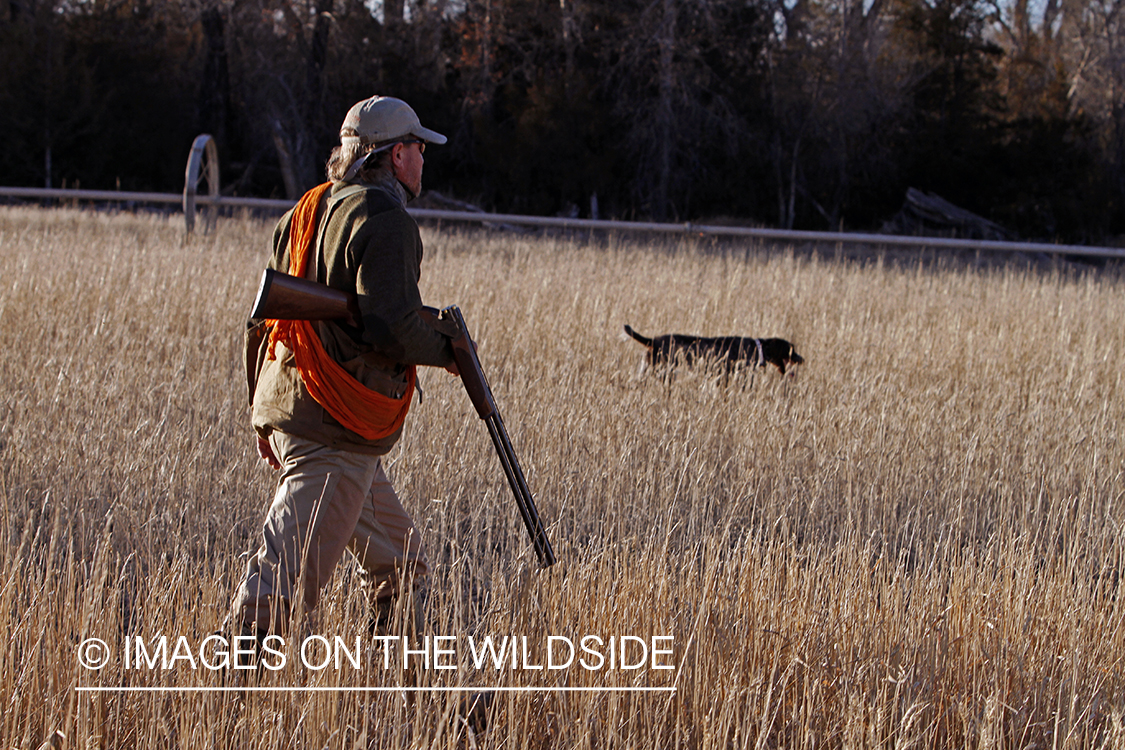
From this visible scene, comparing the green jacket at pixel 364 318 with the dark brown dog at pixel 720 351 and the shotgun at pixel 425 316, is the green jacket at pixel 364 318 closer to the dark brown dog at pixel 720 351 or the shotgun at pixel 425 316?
the shotgun at pixel 425 316

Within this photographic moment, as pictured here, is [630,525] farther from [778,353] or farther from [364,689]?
[778,353]

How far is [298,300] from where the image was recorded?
2.39 meters

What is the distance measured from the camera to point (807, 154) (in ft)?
79.6

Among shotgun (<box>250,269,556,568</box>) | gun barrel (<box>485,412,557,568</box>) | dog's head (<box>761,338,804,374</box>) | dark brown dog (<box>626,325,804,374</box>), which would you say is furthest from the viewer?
dog's head (<box>761,338,804,374</box>)

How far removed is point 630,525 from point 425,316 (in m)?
1.85

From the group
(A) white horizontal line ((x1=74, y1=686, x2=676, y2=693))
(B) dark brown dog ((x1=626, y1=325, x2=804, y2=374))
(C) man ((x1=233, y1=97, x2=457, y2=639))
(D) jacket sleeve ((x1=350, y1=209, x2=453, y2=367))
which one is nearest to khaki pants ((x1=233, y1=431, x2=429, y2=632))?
(C) man ((x1=233, y1=97, x2=457, y2=639))

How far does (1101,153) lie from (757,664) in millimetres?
28049

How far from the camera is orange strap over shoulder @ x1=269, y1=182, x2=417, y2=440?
253 cm

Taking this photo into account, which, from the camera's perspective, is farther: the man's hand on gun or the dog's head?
the dog's head

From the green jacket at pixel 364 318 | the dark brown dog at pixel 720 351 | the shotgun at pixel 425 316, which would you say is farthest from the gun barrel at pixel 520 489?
the dark brown dog at pixel 720 351

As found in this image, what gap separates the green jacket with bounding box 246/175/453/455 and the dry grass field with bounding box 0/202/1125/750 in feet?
1.76

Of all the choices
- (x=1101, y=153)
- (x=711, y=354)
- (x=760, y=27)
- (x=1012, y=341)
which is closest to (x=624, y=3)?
(x=760, y=27)

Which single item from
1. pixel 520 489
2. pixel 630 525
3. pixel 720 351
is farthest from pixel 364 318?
pixel 720 351

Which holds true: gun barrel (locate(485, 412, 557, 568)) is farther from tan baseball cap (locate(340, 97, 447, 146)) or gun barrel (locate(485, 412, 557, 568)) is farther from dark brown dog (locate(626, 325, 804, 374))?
dark brown dog (locate(626, 325, 804, 374))
